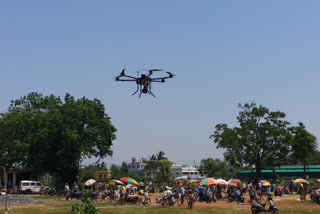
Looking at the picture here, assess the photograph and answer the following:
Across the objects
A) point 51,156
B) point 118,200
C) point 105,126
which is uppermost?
point 105,126

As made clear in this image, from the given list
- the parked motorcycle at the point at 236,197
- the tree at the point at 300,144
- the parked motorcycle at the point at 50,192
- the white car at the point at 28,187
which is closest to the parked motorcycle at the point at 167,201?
the parked motorcycle at the point at 236,197

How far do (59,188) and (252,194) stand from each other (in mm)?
24481

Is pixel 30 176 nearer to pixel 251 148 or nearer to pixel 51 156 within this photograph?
pixel 51 156

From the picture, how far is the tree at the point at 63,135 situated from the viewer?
48.9m

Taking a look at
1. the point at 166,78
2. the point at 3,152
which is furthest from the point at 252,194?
the point at 3,152

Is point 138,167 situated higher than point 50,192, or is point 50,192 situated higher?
point 138,167

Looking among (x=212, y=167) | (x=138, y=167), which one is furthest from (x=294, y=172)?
(x=138, y=167)

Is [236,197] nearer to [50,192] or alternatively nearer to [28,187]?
[50,192]

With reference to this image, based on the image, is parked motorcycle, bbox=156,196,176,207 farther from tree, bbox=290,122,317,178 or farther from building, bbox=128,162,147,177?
building, bbox=128,162,147,177

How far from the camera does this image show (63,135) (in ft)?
163

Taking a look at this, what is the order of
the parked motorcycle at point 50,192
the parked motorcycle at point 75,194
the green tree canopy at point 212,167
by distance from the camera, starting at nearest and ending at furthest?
the parked motorcycle at point 75,194 → the parked motorcycle at point 50,192 → the green tree canopy at point 212,167

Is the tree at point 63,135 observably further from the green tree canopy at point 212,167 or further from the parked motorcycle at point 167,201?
the green tree canopy at point 212,167

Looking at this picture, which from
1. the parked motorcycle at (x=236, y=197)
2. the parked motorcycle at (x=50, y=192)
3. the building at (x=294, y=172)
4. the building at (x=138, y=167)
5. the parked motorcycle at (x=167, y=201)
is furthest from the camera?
the building at (x=138, y=167)

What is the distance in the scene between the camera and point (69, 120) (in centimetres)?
4881
